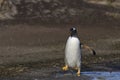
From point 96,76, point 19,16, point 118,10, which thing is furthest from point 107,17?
point 96,76

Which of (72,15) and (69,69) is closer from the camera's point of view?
(69,69)

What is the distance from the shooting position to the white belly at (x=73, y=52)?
17.3 metres

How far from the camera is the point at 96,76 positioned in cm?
1702

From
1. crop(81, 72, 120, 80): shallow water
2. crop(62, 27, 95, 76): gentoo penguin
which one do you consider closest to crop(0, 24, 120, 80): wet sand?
crop(81, 72, 120, 80): shallow water

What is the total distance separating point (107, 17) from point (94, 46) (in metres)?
6.87

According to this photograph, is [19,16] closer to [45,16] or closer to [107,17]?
[45,16]

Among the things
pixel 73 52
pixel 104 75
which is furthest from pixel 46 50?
pixel 104 75

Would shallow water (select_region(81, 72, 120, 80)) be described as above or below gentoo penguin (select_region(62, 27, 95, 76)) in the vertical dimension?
below

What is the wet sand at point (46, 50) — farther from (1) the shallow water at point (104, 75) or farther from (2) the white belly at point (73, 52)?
(2) the white belly at point (73, 52)

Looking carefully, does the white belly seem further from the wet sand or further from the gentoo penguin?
the wet sand

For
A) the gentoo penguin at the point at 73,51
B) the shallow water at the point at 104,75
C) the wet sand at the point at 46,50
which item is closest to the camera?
the shallow water at the point at 104,75

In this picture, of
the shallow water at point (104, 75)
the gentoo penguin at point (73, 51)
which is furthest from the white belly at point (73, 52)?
the shallow water at point (104, 75)

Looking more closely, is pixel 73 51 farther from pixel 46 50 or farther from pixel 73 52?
pixel 46 50

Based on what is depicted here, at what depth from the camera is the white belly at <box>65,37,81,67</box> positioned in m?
17.3
